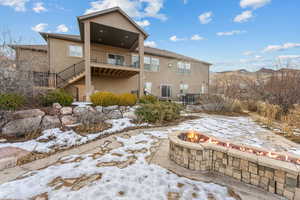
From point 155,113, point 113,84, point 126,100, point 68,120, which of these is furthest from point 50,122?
point 113,84

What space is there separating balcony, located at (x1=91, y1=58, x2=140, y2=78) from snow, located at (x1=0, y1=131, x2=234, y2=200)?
743 centimetres

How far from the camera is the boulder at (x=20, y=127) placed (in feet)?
14.4

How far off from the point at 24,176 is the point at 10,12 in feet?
36.6

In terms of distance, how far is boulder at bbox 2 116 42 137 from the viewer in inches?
172

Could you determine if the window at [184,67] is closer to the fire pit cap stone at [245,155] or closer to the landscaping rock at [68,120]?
the landscaping rock at [68,120]

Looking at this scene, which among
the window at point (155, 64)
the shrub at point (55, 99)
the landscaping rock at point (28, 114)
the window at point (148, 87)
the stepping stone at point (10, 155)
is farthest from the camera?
the window at point (155, 64)

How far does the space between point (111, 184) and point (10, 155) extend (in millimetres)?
2777

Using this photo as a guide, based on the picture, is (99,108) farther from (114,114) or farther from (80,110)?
(80,110)

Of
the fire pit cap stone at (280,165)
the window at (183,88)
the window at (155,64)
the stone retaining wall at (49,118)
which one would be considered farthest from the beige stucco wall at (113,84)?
the fire pit cap stone at (280,165)

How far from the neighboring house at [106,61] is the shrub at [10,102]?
2.22 m

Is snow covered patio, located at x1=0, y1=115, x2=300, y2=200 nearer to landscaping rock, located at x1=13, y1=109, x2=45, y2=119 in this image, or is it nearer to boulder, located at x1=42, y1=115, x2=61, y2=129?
boulder, located at x1=42, y1=115, x2=61, y2=129

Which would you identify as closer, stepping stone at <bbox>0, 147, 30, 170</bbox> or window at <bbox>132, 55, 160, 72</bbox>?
stepping stone at <bbox>0, 147, 30, 170</bbox>

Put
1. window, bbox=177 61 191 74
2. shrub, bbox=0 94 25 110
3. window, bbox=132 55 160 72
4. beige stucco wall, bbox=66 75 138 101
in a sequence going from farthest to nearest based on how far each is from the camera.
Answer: window, bbox=177 61 191 74 < window, bbox=132 55 160 72 < beige stucco wall, bbox=66 75 138 101 < shrub, bbox=0 94 25 110

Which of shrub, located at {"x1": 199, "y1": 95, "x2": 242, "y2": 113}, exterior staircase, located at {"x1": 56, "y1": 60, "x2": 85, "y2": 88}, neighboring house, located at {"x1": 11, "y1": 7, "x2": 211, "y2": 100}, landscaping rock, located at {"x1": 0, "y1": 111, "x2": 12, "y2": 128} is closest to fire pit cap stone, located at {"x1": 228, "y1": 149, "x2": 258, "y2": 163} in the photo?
landscaping rock, located at {"x1": 0, "y1": 111, "x2": 12, "y2": 128}
